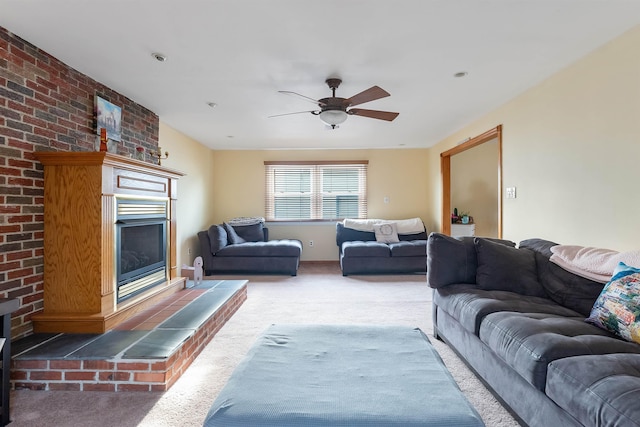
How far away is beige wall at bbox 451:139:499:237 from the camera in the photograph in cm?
609

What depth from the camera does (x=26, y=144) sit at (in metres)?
2.24

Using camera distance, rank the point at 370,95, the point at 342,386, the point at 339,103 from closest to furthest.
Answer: the point at 342,386, the point at 370,95, the point at 339,103

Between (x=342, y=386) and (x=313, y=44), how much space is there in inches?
87.3

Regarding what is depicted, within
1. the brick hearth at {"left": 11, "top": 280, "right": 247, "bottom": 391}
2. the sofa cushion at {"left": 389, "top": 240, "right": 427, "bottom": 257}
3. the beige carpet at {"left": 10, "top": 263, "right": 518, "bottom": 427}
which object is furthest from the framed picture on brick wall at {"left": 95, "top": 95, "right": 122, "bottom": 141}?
the sofa cushion at {"left": 389, "top": 240, "right": 427, "bottom": 257}

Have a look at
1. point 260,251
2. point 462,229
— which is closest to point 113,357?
point 260,251

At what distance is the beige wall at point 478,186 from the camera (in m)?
6.09

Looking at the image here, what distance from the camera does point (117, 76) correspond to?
2.83 metres

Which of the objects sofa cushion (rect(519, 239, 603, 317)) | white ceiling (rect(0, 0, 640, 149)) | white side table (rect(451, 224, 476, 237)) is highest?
white ceiling (rect(0, 0, 640, 149))

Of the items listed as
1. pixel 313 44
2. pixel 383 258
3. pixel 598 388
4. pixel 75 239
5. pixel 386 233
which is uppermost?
pixel 313 44

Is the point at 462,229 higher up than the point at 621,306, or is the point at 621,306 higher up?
the point at 462,229

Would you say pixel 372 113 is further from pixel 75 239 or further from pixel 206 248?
pixel 206 248

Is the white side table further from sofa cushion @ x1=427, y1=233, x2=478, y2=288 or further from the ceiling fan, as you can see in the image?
sofa cushion @ x1=427, y1=233, x2=478, y2=288

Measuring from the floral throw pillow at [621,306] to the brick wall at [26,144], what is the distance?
3.69 metres

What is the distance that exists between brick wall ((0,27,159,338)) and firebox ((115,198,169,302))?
0.51m
